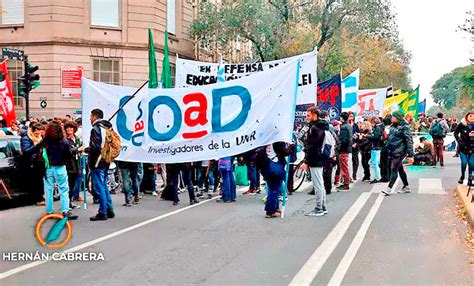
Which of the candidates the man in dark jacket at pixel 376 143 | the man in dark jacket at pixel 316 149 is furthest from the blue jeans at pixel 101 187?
the man in dark jacket at pixel 376 143

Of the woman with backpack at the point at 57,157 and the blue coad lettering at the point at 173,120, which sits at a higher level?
the blue coad lettering at the point at 173,120

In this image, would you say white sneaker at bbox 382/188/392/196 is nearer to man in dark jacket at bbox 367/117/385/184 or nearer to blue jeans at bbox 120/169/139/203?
man in dark jacket at bbox 367/117/385/184

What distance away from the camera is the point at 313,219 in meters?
10.2

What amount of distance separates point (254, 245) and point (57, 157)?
366cm

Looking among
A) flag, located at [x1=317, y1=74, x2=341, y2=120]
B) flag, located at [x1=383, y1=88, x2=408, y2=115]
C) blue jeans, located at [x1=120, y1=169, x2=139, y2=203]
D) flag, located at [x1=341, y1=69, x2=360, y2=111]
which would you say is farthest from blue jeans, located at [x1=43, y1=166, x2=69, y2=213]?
flag, located at [x1=383, y1=88, x2=408, y2=115]

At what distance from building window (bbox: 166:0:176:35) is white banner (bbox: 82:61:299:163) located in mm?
21720

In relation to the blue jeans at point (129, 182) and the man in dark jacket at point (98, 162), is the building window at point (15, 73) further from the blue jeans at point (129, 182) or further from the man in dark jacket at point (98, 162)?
the man in dark jacket at point (98, 162)

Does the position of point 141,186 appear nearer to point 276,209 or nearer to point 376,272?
point 276,209

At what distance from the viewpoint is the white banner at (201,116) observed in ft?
33.7

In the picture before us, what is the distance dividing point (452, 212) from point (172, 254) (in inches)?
232

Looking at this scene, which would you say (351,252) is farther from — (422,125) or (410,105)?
(422,125)

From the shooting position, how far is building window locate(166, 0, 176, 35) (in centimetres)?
3284

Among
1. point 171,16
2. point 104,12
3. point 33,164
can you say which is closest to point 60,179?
point 33,164

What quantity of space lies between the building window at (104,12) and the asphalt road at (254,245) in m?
19.4
